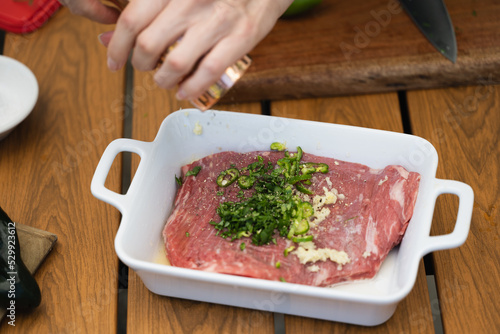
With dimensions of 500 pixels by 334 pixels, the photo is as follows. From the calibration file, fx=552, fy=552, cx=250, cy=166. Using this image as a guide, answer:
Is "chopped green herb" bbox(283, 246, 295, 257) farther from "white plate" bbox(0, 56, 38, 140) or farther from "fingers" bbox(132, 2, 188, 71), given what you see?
"white plate" bbox(0, 56, 38, 140)

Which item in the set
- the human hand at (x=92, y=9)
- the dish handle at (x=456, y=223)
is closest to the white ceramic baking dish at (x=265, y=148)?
the dish handle at (x=456, y=223)

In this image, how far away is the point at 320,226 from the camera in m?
1.57

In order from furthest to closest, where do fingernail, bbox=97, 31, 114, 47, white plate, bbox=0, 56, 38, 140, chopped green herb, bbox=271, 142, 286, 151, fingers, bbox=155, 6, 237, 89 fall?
white plate, bbox=0, 56, 38, 140 < chopped green herb, bbox=271, 142, 286, 151 < fingernail, bbox=97, 31, 114, 47 < fingers, bbox=155, 6, 237, 89

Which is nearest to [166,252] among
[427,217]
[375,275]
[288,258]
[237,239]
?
[237,239]

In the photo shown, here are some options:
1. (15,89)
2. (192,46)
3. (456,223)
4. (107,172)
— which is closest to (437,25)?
(456,223)

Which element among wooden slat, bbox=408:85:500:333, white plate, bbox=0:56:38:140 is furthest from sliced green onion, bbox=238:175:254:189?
white plate, bbox=0:56:38:140

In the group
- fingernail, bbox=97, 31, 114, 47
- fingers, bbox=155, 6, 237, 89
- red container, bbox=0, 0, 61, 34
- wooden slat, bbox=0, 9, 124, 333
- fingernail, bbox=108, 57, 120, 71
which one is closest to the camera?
fingers, bbox=155, 6, 237, 89

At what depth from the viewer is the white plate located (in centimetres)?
192

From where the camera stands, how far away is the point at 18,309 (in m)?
1.56

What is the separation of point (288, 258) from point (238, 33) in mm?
611

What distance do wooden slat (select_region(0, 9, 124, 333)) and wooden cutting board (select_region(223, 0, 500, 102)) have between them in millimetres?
530

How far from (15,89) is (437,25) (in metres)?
1.54

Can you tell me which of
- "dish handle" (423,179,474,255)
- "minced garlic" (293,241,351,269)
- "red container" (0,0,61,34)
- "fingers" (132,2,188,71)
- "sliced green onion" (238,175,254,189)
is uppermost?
"fingers" (132,2,188,71)

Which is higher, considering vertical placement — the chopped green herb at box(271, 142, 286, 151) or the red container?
the red container
